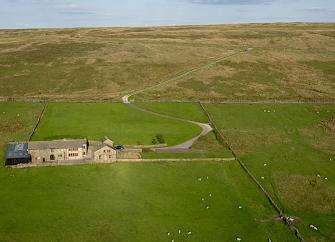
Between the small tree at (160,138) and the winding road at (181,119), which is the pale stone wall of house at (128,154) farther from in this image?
the small tree at (160,138)

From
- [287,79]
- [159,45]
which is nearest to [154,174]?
[287,79]

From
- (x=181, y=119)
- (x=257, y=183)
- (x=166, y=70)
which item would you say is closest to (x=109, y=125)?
(x=181, y=119)

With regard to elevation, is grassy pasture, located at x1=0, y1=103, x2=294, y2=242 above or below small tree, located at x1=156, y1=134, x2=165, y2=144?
below

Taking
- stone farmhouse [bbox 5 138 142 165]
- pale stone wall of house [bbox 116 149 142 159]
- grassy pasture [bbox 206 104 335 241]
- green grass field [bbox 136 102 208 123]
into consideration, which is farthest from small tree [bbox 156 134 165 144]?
green grass field [bbox 136 102 208 123]

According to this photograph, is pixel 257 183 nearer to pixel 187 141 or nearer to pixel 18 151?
pixel 187 141

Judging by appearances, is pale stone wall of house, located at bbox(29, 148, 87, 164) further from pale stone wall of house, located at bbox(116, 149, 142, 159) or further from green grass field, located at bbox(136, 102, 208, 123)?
Answer: green grass field, located at bbox(136, 102, 208, 123)

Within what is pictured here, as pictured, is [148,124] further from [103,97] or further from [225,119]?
[103,97]
